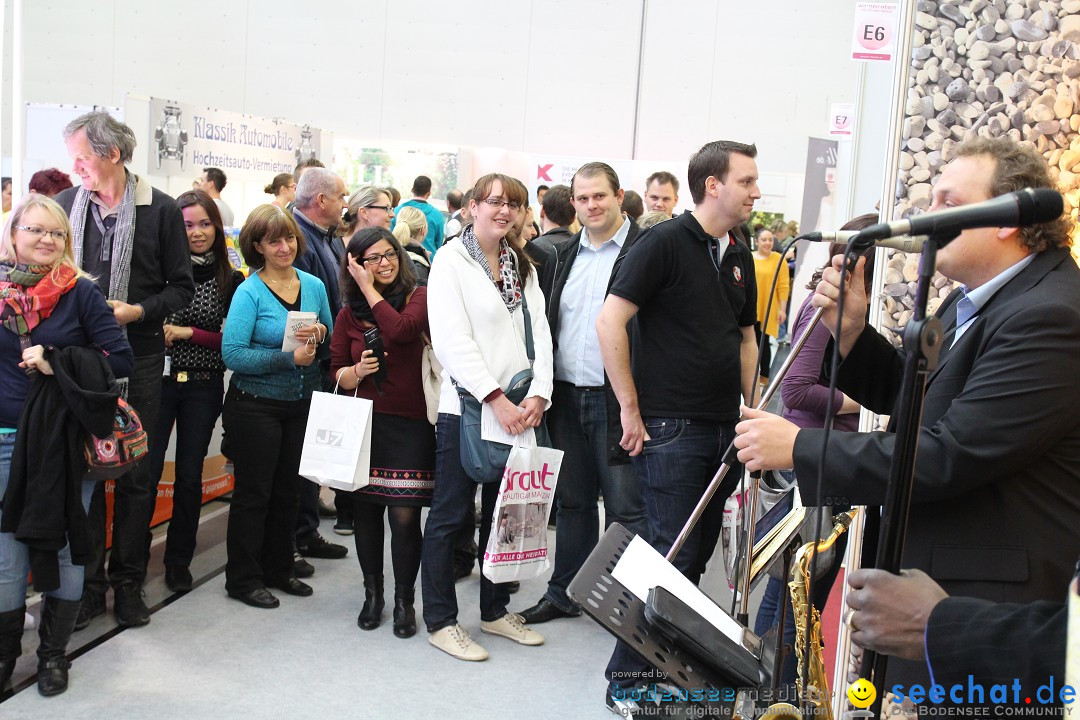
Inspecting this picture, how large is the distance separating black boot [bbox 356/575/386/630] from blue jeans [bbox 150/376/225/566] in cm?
80

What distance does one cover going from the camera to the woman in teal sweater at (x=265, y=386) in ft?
12.2

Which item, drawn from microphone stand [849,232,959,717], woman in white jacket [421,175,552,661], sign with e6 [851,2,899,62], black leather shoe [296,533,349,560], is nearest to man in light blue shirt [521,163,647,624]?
woman in white jacket [421,175,552,661]

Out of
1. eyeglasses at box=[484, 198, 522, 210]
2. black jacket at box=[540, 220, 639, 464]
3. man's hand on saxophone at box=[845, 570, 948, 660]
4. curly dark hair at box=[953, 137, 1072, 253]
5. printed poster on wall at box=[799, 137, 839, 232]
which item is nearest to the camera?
man's hand on saxophone at box=[845, 570, 948, 660]

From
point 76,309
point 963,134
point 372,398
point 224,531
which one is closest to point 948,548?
point 963,134

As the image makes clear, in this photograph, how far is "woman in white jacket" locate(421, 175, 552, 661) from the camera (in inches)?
130

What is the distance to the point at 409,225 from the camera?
16.8 feet

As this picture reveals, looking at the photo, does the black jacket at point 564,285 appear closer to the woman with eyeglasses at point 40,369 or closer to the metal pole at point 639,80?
the woman with eyeglasses at point 40,369

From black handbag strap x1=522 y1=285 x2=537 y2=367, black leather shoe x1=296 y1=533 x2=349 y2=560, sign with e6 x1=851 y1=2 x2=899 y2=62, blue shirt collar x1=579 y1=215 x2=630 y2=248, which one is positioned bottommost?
black leather shoe x1=296 y1=533 x2=349 y2=560

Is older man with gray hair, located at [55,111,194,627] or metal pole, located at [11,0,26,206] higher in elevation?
metal pole, located at [11,0,26,206]

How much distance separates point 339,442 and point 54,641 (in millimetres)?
1074

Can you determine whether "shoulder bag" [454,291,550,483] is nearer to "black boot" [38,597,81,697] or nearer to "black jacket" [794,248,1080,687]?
Result: "black boot" [38,597,81,697]

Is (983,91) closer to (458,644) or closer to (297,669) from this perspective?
(458,644)

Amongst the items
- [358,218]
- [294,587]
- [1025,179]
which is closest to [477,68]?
[358,218]

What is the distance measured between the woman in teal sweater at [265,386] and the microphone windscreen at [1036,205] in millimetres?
2899
